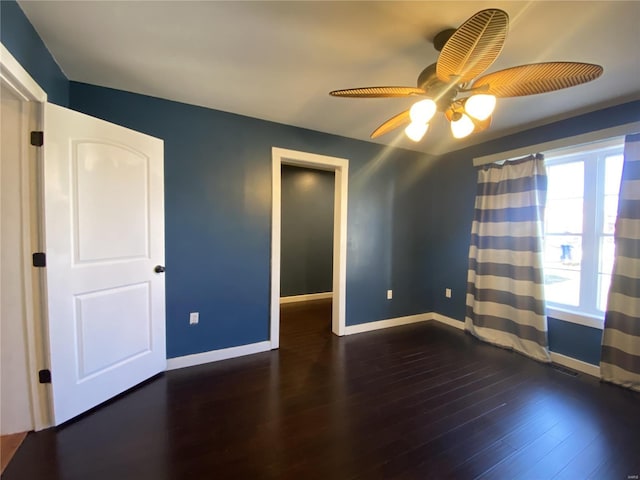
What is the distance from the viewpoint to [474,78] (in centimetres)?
143

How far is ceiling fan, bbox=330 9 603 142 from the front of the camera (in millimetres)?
1055

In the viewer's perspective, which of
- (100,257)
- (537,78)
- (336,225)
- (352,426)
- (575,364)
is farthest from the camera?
Answer: (336,225)

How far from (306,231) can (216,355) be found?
282 centimetres

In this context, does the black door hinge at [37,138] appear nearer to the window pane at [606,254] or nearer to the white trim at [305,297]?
the white trim at [305,297]

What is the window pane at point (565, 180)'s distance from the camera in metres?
2.69

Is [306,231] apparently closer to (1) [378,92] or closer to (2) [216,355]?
(2) [216,355]

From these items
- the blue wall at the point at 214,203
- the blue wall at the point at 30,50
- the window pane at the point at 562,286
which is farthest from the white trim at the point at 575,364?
the blue wall at the point at 30,50

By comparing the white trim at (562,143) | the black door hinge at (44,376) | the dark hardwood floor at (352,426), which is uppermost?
the white trim at (562,143)

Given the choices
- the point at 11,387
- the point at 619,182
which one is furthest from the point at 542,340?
the point at 11,387

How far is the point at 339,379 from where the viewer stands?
2.35m

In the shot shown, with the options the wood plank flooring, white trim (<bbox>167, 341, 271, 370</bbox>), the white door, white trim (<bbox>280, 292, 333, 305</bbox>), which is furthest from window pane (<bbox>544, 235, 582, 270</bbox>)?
the wood plank flooring

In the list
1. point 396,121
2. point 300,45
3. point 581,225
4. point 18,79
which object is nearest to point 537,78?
point 396,121

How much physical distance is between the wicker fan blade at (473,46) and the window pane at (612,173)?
7.13 ft

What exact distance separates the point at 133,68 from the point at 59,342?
187cm
